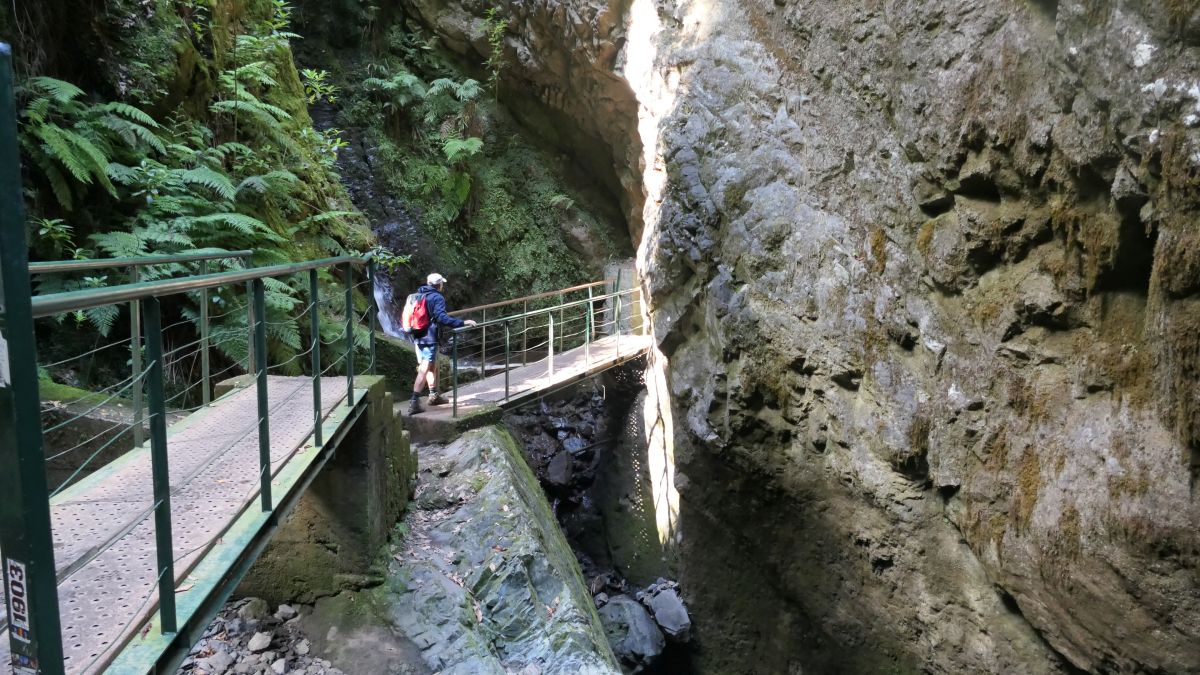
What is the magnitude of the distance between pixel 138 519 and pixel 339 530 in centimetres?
341

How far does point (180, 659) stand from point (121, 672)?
27 cm

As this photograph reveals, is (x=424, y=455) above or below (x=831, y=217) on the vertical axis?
below

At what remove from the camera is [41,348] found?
6.55 metres

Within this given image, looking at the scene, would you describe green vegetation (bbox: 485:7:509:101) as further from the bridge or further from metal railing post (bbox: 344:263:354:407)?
metal railing post (bbox: 344:263:354:407)

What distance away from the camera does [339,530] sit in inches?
221

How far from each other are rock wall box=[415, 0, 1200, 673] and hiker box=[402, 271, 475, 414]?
7.73ft

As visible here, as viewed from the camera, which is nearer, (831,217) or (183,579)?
(183,579)

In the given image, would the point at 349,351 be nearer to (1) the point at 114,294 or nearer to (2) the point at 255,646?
(2) the point at 255,646

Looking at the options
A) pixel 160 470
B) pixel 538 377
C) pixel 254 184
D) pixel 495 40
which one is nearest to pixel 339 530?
pixel 160 470

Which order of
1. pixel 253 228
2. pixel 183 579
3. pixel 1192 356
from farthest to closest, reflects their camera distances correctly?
pixel 253 228 < pixel 1192 356 < pixel 183 579

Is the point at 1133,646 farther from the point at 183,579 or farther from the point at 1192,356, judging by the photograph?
the point at 183,579

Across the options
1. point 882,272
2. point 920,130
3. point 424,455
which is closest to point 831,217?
point 882,272

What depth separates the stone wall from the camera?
17.3ft

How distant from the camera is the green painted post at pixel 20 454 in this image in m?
1.61
